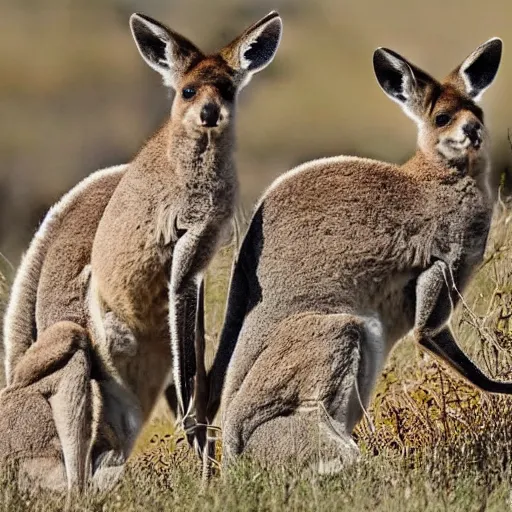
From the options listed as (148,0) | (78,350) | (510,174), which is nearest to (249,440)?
(78,350)

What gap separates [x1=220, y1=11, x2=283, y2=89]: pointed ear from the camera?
8.81 meters

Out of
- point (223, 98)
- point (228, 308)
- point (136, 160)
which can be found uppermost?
point (223, 98)

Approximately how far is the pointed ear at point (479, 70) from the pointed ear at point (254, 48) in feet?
4.17

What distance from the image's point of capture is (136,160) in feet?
29.9

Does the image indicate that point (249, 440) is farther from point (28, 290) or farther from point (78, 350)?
point (28, 290)

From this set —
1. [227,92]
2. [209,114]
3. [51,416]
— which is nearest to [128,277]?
[51,416]

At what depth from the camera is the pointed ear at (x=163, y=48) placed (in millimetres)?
8867

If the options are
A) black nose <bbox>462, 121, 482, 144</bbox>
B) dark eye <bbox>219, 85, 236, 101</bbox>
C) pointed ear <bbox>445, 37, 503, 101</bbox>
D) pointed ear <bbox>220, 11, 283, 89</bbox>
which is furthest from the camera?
pointed ear <bbox>445, 37, 503, 101</bbox>

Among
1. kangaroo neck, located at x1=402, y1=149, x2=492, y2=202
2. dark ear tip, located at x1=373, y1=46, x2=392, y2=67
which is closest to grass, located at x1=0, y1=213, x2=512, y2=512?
kangaroo neck, located at x1=402, y1=149, x2=492, y2=202

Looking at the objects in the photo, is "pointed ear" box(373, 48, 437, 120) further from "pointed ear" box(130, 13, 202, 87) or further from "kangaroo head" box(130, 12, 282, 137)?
"pointed ear" box(130, 13, 202, 87)

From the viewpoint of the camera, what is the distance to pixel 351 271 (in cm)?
880

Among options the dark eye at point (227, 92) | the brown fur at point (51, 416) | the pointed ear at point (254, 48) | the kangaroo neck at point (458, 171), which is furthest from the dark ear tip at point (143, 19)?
the brown fur at point (51, 416)

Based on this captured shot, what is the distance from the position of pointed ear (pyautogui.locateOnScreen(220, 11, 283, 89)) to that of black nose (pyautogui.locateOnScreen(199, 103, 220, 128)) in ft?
1.27

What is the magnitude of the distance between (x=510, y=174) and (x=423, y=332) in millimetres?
5309
